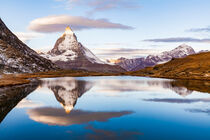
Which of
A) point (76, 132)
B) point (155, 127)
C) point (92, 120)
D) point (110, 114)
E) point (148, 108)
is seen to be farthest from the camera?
point (148, 108)

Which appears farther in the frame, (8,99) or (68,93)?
(68,93)

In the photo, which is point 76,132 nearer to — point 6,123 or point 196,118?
point 6,123

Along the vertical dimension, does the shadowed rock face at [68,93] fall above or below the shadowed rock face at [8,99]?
below

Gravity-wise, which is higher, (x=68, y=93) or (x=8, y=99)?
(x=8, y=99)

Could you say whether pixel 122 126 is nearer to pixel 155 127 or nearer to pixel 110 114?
pixel 155 127

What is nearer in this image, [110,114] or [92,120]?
[92,120]

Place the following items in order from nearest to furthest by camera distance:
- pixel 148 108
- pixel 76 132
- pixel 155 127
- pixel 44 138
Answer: pixel 44 138 < pixel 76 132 < pixel 155 127 < pixel 148 108

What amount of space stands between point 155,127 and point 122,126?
14.5 ft

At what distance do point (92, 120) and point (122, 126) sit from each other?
18.8ft

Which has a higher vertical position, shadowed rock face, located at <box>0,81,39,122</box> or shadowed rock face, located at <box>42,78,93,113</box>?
shadowed rock face, located at <box>0,81,39,122</box>

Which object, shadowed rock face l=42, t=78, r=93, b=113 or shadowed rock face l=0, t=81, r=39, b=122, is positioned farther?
shadowed rock face l=42, t=78, r=93, b=113

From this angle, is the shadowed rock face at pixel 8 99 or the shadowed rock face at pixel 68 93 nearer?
the shadowed rock face at pixel 8 99

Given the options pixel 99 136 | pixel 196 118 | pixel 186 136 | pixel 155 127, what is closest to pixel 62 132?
pixel 99 136

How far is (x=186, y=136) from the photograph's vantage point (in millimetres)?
28234
